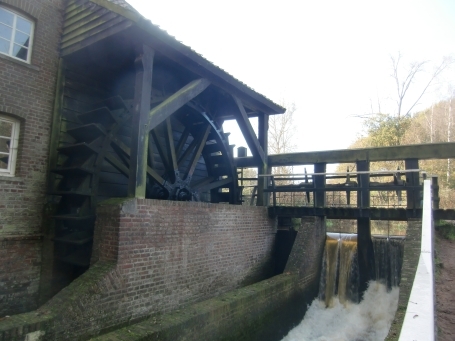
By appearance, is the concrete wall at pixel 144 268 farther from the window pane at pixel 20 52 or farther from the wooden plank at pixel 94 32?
the window pane at pixel 20 52

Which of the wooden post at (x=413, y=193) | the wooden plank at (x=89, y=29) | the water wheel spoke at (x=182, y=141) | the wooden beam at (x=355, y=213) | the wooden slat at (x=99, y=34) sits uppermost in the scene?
the wooden plank at (x=89, y=29)

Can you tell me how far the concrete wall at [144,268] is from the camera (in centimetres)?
390

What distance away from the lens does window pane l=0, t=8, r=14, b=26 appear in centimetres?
549

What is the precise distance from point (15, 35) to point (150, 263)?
14.5 feet

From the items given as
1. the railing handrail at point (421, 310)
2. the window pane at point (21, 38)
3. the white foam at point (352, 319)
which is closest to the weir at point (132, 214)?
the window pane at point (21, 38)

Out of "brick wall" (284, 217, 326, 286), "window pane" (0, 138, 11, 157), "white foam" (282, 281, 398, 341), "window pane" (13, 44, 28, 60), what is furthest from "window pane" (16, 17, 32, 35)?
"white foam" (282, 281, 398, 341)

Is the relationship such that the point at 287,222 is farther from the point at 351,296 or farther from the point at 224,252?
the point at 224,252

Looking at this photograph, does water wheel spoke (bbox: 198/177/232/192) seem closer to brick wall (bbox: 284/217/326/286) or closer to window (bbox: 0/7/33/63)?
brick wall (bbox: 284/217/326/286)

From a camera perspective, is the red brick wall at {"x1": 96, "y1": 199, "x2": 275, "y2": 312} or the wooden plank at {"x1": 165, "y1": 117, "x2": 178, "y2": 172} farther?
the wooden plank at {"x1": 165, "y1": 117, "x2": 178, "y2": 172}

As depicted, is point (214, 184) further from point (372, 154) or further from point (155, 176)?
point (372, 154)

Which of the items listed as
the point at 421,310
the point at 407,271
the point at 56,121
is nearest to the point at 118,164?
the point at 56,121

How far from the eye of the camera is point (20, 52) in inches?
225

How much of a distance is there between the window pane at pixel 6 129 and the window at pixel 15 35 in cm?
113

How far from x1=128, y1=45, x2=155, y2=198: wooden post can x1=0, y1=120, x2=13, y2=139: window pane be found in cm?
213
